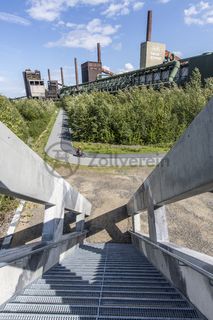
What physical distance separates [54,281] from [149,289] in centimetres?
116

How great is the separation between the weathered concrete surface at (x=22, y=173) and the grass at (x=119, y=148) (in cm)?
1133

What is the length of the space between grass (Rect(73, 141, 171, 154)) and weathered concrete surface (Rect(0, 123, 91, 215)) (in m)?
11.3

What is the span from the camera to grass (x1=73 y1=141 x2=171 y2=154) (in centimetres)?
1487

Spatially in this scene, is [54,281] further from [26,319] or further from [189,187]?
[189,187]

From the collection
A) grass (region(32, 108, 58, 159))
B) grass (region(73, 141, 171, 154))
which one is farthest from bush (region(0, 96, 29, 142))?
grass (region(73, 141, 171, 154))

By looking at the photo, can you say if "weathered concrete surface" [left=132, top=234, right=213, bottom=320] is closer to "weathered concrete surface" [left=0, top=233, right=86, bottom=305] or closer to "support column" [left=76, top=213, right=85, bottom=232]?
"weathered concrete surface" [left=0, top=233, right=86, bottom=305]

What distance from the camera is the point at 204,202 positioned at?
9797 millimetres

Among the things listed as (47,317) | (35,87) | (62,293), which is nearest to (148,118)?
(62,293)

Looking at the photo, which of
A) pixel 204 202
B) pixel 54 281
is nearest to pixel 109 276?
pixel 54 281

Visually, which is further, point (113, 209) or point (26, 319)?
point (113, 209)

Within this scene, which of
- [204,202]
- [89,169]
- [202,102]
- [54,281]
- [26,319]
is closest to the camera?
[26,319]

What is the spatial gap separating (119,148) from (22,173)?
13.1 metres

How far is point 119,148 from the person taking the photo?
15.5 metres

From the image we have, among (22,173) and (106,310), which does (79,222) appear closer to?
(22,173)
